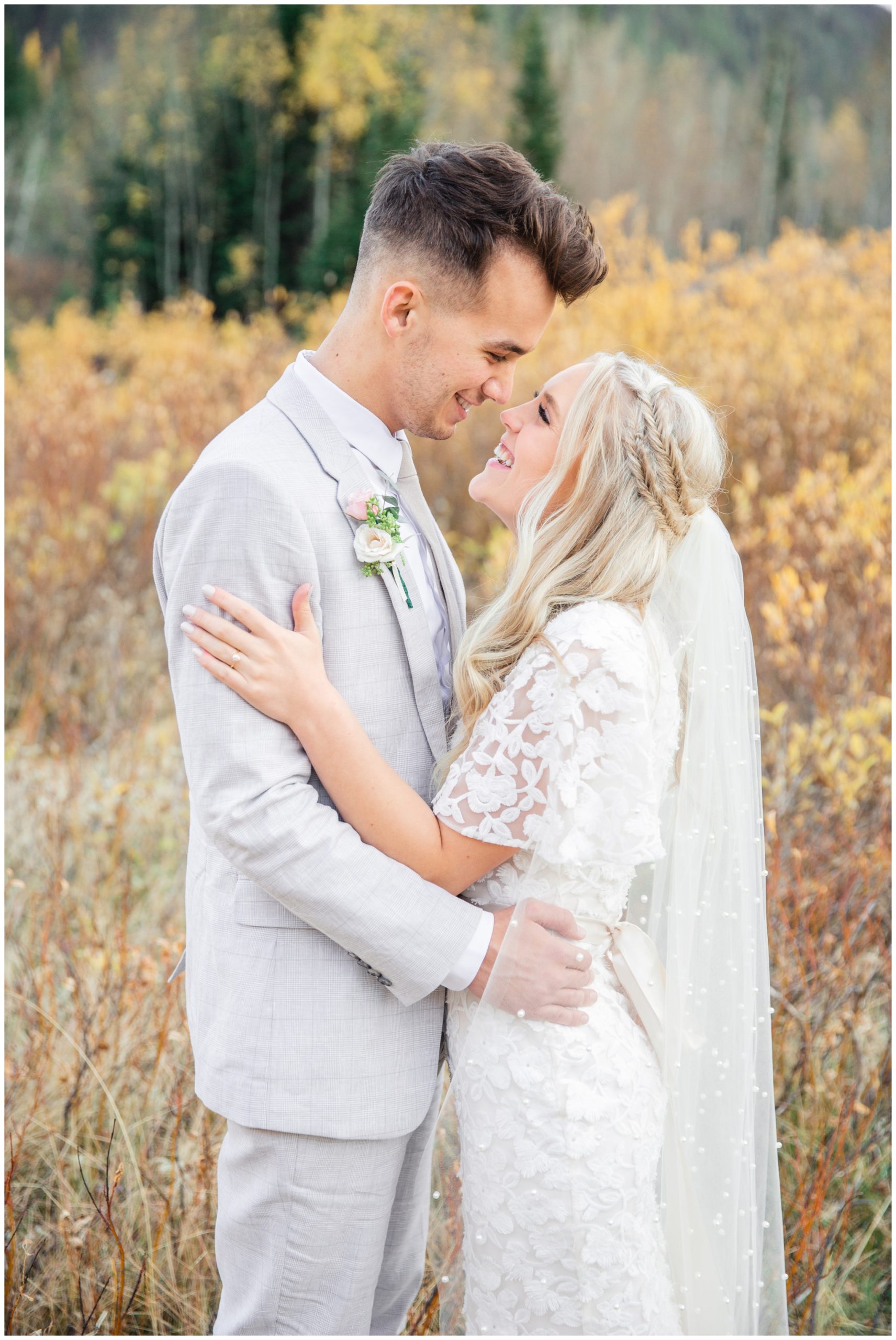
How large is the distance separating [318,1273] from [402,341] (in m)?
1.71

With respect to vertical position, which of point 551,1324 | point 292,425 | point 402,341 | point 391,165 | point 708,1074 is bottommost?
point 551,1324

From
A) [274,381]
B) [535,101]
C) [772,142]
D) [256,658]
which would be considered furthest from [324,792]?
[772,142]

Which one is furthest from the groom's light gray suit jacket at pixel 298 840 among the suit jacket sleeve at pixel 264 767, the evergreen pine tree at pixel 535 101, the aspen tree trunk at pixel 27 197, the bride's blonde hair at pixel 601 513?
the aspen tree trunk at pixel 27 197

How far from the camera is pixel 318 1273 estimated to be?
166cm

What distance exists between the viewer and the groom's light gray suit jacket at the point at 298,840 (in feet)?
4.95

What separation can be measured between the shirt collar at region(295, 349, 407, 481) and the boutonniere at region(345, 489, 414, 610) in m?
0.22

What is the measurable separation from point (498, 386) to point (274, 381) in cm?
619

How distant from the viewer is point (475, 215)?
1.81 meters

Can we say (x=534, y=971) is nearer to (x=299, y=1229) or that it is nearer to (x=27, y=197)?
(x=299, y=1229)

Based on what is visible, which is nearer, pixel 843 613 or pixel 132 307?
pixel 843 613

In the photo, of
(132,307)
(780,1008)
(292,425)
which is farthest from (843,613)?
(132,307)

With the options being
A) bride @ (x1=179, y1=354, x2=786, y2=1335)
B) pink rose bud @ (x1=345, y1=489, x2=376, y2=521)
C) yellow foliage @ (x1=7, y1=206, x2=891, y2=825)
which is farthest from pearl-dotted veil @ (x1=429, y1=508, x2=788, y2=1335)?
yellow foliage @ (x1=7, y1=206, x2=891, y2=825)

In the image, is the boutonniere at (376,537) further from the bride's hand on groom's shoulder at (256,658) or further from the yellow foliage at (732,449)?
the yellow foliage at (732,449)

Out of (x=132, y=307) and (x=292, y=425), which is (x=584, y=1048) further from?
(x=132, y=307)
